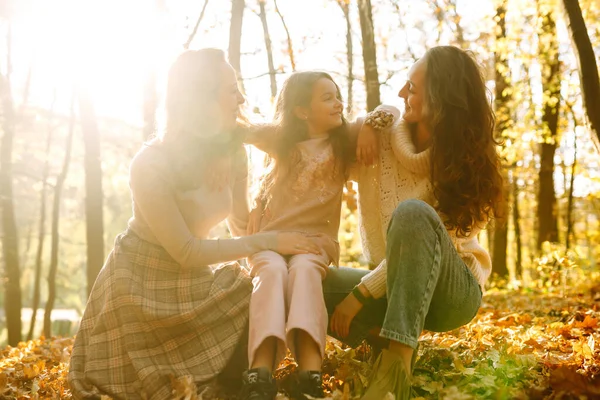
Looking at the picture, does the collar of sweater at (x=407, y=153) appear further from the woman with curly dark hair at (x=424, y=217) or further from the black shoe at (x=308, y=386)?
the black shoe at (x=308, y=386)

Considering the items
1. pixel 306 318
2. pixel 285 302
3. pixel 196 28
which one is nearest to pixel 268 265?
pixel 285 302


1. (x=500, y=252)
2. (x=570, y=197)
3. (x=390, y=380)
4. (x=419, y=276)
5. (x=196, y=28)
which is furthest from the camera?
(x=570, y=197)

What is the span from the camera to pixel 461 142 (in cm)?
298

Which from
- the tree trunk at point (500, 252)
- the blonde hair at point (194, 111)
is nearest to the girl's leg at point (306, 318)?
the blonde hair at point (194, 111)

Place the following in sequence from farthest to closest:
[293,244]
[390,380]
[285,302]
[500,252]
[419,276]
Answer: [500,252]
[293,244]
[285,302]
[419,276]
[390,380]

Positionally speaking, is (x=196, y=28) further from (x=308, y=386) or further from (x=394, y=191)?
(x=308, y=386)

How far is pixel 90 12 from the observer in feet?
35.1

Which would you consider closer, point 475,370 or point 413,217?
point 413,217

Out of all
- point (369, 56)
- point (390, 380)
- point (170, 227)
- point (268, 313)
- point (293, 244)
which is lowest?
point (390, 380)

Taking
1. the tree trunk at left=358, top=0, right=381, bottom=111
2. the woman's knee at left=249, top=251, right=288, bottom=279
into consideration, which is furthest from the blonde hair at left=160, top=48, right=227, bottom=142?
the tree trunk at left=358, top=0, right=381, bottom=111

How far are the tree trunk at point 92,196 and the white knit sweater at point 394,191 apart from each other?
5.98 meters

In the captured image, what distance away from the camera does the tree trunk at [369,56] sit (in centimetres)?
685

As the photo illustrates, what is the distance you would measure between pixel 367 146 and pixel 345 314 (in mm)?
963

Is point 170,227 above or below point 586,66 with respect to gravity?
below
